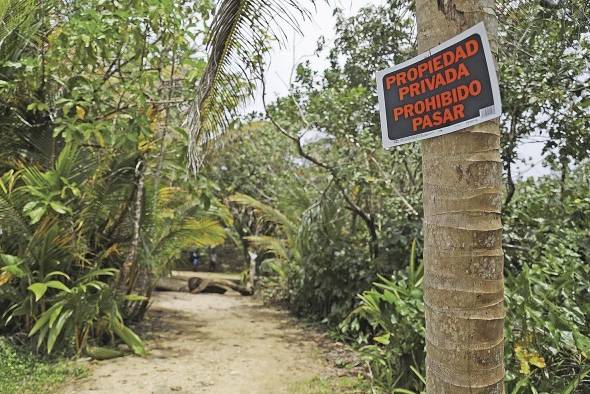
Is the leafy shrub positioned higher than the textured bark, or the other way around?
the textured bark

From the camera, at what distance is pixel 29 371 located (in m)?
4.28

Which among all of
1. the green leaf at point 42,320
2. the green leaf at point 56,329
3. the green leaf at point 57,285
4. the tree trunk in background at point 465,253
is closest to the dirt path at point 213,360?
the green leaf at point 56,329

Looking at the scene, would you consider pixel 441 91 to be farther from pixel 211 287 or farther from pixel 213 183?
pixel 211 287

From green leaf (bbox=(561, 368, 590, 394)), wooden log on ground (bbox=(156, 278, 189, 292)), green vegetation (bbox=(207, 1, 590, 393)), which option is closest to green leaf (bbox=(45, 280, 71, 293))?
green vegetation (bbox=(207, 1, 590, 393))

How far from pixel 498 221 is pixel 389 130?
18.8 inches

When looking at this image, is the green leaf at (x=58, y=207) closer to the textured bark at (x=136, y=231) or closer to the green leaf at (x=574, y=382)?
the textured bark at (x=136, y=231)

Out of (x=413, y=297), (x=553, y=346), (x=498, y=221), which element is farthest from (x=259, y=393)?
(x=498, y=221)

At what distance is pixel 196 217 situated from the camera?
251 inches

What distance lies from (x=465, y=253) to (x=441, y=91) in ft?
1.68

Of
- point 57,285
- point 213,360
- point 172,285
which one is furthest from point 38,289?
point 172,285

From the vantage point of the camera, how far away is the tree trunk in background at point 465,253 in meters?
1.39

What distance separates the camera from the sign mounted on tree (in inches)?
53.1

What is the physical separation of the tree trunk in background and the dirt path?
122 inches

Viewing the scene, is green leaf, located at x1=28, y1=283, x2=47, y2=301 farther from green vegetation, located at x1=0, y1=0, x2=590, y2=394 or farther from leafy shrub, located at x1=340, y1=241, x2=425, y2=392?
leafy shrub, located at x1=340, y1=241, x2=425, y2=392
